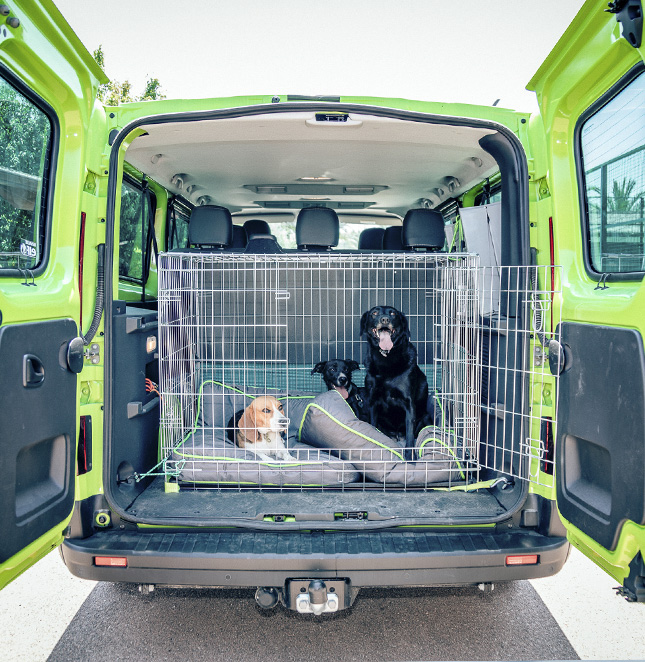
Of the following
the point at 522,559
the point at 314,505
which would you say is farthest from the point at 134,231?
the point at 522,559

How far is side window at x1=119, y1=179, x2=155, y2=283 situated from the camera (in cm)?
334

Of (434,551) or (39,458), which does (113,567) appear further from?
(434,551)

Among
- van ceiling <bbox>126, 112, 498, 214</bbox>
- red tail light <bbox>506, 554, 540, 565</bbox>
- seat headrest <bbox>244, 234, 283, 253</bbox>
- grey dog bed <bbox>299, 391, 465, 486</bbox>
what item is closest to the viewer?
red tail light <bbox>506, 554, 540, 565</bbox>

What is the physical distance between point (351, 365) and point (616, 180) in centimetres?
238

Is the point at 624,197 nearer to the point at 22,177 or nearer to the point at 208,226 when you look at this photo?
the point at 22,177

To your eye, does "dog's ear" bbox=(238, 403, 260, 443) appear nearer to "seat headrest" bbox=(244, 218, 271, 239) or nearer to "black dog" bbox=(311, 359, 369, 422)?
"black dog" bbox=(311, 359, 369, 422)

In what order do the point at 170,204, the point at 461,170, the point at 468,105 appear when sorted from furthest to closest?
the point at 170,204 → the point at 461,170 → the point at 468,105

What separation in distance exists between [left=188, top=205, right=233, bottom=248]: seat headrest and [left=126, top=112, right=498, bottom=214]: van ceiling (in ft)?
1.08

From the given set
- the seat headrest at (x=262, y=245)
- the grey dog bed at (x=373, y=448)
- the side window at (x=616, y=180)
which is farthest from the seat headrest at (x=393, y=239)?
the side window at (x=616, y=180)

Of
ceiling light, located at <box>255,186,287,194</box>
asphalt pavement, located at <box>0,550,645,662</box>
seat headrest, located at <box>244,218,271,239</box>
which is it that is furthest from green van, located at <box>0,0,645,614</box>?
seat headrest, located at <box>244,218,271,239</box>

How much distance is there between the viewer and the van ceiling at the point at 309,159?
2514 millimetres

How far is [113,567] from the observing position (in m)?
2.08

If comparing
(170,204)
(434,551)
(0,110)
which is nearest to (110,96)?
(170,204)

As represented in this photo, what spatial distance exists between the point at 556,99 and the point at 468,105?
1.19ft
